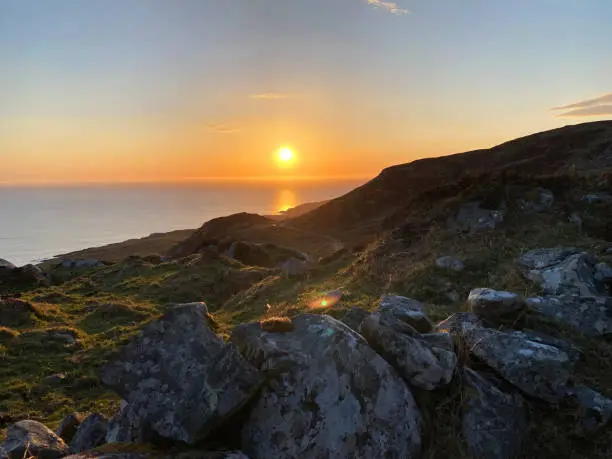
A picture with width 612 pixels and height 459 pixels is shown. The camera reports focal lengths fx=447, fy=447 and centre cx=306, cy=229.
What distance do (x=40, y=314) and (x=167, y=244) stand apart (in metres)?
80.5

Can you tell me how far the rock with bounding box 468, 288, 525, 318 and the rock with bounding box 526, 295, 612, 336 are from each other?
1.84 ft

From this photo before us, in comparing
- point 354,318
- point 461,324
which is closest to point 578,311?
point 461,324

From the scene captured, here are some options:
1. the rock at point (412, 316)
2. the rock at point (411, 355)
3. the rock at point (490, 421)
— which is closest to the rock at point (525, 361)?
the rock at point (490, 421)

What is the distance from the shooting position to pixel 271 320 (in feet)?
23.2

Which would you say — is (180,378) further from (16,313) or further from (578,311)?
(16,313)

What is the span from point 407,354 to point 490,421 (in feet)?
4.90

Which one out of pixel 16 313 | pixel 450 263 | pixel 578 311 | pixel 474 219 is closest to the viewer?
pixel 578 311

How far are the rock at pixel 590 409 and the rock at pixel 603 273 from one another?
226 inches

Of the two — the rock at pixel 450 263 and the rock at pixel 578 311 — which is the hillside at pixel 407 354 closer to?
the rock at pixel 578 311

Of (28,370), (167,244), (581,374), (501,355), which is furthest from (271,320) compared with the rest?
(167,244)

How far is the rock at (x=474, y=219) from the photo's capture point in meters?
19.5

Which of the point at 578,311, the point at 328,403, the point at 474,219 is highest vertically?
the point at 328,403

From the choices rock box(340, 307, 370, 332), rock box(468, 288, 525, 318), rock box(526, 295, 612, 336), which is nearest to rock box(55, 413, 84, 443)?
rock box(340, 307, 370, 332)

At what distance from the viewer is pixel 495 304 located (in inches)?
360
